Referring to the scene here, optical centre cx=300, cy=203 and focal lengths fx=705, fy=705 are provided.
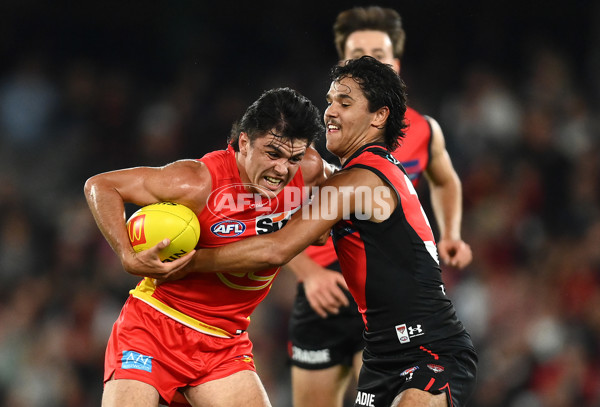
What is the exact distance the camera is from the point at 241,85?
9086 mm

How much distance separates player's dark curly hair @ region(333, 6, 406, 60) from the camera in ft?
17.6

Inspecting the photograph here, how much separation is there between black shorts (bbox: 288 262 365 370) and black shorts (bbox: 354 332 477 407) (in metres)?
1.29

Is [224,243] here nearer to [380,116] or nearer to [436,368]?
[380,116]

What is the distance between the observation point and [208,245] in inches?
139

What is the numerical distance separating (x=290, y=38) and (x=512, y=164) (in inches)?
132

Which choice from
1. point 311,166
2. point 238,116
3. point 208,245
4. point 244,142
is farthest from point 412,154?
point 238,116

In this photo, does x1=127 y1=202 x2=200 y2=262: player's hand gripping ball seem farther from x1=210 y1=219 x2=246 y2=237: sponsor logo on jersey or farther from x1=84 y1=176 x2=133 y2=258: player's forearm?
x1=210 y1=219 x2=246 y2=237: sponsor logo on jersey

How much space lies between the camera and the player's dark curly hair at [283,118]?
3.47 m

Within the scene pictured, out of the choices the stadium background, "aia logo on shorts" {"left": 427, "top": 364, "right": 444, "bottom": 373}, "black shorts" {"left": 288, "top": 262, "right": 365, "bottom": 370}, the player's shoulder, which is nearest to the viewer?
"aia logo on shorts" {"left": 427, "top": 364, "right": 444, "bottom": 373}

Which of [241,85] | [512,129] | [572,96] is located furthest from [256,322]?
[572,96]

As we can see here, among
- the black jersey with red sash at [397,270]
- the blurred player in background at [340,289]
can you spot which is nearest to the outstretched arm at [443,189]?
the blurred player in background at [340,289]

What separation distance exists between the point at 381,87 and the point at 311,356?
2119 mm

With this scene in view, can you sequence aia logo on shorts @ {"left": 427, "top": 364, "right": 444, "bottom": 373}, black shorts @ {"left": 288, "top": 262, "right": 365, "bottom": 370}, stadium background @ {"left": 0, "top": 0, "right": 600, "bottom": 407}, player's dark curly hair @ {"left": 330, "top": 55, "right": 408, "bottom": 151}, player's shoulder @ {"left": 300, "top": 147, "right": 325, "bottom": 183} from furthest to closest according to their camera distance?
1. stadium background @ {"left": 0, "top": 0, "right": 600, "bottom": 407}
2. black shorts @ {"left": 288, "top": 262, "right": 365, "bottom": 370}
3. player's shoulder @ {"left": 300, "top": 147, "right": 325, "bottom": 183}
4. player's dark curly hair @ {"left": 330, "top": 55, "right": 408, "bottom": 151}
5. aia logo on shorts @ {"left": 427, "top": 364, "right": 444, "bottom": 373}

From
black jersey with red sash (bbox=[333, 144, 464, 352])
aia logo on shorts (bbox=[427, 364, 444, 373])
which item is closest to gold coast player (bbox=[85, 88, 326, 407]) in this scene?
black jersey with red sash (bbox=[333, 144, 464, 352])
